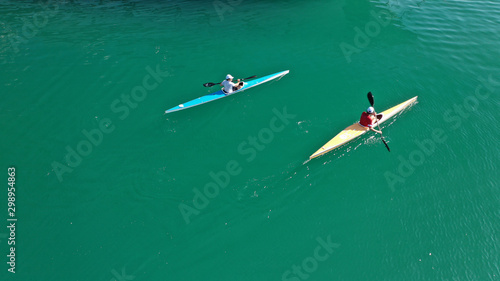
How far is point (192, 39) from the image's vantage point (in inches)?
877

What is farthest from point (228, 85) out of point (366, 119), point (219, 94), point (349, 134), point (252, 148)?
point (366, 119)

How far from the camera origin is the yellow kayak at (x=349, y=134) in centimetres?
1476

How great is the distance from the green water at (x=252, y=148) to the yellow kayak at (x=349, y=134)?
0.45 metres

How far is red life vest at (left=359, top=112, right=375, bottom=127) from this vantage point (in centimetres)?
1535

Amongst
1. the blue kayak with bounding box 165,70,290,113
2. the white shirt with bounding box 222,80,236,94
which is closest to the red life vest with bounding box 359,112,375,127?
the blue kayak with bounding box 165,70,290,113

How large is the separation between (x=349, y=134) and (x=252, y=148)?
500 centimetres

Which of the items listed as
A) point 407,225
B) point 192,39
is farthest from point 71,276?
point 192,39

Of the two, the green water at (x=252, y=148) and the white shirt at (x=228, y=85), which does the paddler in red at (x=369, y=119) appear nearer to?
the green water at (x=252, y=148)

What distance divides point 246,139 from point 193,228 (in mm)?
5373

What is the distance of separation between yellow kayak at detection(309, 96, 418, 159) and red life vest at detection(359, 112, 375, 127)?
0.71 feet

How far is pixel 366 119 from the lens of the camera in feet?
50.6

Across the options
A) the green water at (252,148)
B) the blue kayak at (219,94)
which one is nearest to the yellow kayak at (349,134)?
the green water at (252,148)

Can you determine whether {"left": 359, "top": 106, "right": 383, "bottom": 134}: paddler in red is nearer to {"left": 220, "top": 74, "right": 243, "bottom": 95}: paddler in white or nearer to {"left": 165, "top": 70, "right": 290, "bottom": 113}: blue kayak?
{"left": 165, "top": 70, "right": 290, "bottom": 113}: blue kayak

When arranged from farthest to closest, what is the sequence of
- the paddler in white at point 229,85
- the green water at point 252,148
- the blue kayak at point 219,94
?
the paddler in white at point 229,85
the blue kayak at point 219,94
the green water at point 252,148
